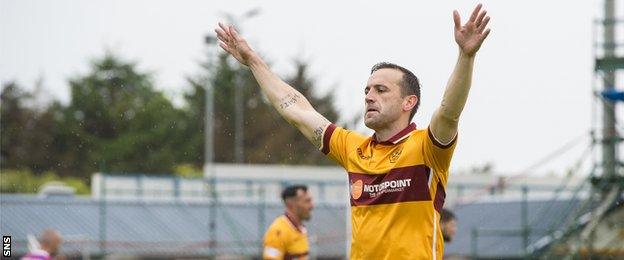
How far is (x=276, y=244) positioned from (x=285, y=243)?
0.12 meters

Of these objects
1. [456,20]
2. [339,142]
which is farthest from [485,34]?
[339,142]

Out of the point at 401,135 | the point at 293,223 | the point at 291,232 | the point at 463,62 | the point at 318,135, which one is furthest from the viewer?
the point at 293,223

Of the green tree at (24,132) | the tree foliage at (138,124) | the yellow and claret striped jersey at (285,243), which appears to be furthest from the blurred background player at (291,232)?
the tree foliage at (138,124)

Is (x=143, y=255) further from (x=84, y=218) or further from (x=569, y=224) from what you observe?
(x=569, y=224)

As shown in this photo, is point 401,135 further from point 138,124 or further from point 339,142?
point 138,124

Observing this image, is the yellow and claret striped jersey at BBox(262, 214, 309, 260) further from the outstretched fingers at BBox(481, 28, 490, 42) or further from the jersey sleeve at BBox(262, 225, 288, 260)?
the outstretched fingers at BBox(481, 28, 490, 42)

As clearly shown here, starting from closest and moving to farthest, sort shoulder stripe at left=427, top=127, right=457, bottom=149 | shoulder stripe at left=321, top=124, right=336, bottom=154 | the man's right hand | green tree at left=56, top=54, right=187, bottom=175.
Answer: shoulder stripe at left=427, top=127, right=457, bottom=149
shoulder stripe at left=321, top=124, right=336, bottom=154
the man's right hand
green tree at left=56, top=54, right=187, bottom=175

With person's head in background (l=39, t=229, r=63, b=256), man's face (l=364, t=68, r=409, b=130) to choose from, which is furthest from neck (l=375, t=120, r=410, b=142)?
person's head in background (l=39, t=229, r=63, b=256)

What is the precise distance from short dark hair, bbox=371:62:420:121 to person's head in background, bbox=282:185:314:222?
7691 mm

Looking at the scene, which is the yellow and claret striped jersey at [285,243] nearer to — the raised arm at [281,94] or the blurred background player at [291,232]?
the blurred background player at [291,232]

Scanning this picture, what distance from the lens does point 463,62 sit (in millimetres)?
6023

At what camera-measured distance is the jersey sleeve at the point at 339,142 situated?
6789 millimetres

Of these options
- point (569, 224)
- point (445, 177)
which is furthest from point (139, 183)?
point (445, 177)

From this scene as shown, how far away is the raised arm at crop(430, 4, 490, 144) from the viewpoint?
19.7 feet
